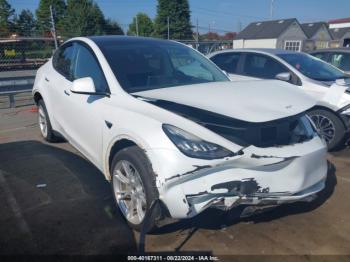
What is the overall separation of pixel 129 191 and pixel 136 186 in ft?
0.53

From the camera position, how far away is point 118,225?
2.91 metres

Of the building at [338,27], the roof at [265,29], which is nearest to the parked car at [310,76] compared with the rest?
the roof at [265,29]

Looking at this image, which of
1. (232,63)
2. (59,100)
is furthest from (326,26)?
(59,100)

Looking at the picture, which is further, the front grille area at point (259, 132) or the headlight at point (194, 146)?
the front grille area at point (259, 132)

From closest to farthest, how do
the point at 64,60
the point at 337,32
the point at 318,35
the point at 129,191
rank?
the point at 129,191 < the point at 64,60 < the point at 318,35 < the point at 337,32

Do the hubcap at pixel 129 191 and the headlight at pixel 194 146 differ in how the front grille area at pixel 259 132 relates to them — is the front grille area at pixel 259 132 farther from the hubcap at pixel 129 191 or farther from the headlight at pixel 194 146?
the hubcap at pixel 129 191

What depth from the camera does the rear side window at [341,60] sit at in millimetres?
7336

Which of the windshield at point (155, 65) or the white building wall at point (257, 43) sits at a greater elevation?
the white building wall at point (257, 43)

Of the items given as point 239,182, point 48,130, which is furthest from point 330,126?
point 48,130

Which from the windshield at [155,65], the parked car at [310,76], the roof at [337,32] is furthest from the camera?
the roof at [337,32]

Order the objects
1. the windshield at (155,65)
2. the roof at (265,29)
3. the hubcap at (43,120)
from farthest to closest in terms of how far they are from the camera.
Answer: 1. the roof at (265,29)
2. the hubcap at (43,120)
3. the windshield at (155,65)

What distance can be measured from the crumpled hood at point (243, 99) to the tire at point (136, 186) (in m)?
0.57

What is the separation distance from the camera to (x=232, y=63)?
642cm

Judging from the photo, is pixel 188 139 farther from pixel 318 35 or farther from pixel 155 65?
pixel 318 35
